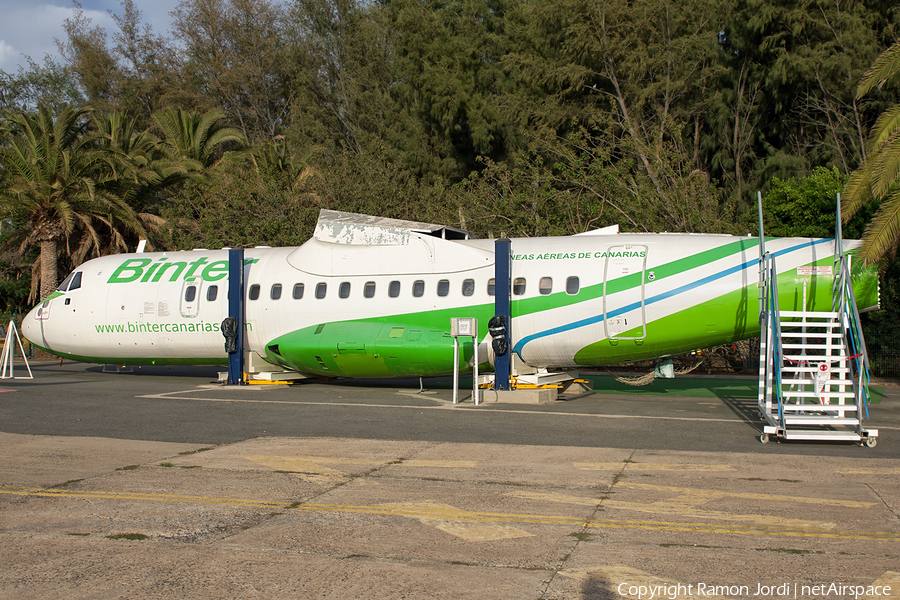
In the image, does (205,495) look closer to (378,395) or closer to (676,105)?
(378,395)

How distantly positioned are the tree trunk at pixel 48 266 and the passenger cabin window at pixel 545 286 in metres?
23.0

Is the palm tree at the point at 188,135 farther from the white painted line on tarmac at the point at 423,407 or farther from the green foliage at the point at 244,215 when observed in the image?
the white painted line on tarmac at the point at 423,407

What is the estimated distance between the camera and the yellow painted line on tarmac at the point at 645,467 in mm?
9227

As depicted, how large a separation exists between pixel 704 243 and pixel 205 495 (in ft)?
36.5

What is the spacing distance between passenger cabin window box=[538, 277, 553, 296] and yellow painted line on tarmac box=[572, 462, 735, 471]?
20.9 ft

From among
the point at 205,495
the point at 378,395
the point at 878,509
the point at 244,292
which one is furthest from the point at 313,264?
the point at 878,509

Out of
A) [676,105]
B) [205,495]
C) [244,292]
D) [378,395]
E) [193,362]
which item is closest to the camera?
[205,495]

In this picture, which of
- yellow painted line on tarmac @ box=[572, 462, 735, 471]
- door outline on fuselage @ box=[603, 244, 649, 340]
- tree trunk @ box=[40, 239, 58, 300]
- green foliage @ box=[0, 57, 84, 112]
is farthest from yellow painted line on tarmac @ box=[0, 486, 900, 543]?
green foliage @ box=[0, 57, 84, 112]

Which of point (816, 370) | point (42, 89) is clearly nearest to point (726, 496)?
point (816, 370)

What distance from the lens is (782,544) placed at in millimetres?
6324

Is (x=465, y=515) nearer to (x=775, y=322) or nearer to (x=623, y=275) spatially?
(x=775, y=322)

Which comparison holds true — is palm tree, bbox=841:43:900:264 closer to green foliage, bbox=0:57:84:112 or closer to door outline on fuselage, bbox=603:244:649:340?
door outline on fuselage, bbox=603:244:649:340

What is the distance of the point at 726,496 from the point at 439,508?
3.14 m
